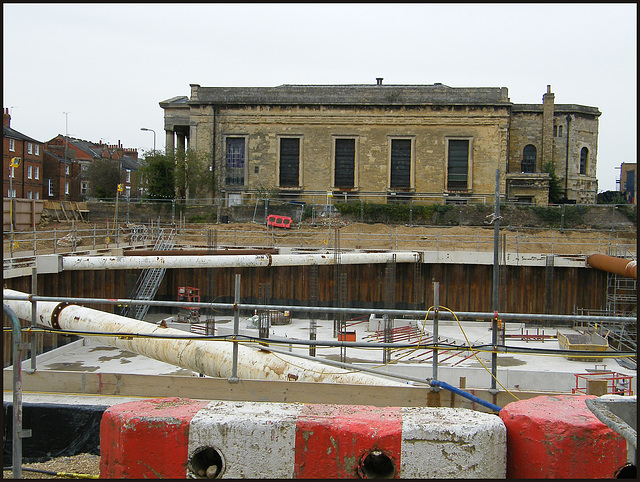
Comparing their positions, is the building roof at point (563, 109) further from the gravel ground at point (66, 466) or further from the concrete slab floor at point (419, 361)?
the gravel ground at point (66, 466)

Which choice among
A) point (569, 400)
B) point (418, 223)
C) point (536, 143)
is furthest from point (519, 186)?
point (569, 400)

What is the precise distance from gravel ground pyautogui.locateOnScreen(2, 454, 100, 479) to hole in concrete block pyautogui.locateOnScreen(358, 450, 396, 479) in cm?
242

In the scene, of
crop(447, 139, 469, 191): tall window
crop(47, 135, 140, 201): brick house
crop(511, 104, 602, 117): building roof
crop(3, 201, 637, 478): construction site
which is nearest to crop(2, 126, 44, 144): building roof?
crop(47, 135, 140, 201): brick house

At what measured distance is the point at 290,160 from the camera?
37.2 m

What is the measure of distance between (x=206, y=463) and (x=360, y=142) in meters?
33.4

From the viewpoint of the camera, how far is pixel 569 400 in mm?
4656

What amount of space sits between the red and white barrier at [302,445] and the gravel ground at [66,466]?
0.87 m

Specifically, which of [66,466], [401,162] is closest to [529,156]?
[401,162]

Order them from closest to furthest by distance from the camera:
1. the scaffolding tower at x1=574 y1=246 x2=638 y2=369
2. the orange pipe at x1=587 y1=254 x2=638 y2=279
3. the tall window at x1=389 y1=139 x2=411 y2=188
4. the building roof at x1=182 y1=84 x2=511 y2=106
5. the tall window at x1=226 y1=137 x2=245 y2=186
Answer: the orange pipe at x1=587 y1=254 x2=638 y2=279
the scaffolding tower at x1=574 y1=246 x2=638 y2=369
the building roof at x1=182 y1=84 x2=511 y2=106
the tall window at x1=389 y1=139 x2=411 y2=188
the tall window at x1=226 y1=137 x2=245 y2=186

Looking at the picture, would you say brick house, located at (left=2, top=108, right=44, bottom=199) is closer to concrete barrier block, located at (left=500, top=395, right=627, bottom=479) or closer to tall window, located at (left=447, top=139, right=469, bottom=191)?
tall window, located at (left=447, top=139, right=469, bottom=191)

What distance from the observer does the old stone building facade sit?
1406 inches

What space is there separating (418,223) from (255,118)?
13.0 m

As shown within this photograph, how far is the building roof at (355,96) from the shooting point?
35.7 metres

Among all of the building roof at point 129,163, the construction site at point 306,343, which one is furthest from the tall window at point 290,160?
the building roof at point 129,163
